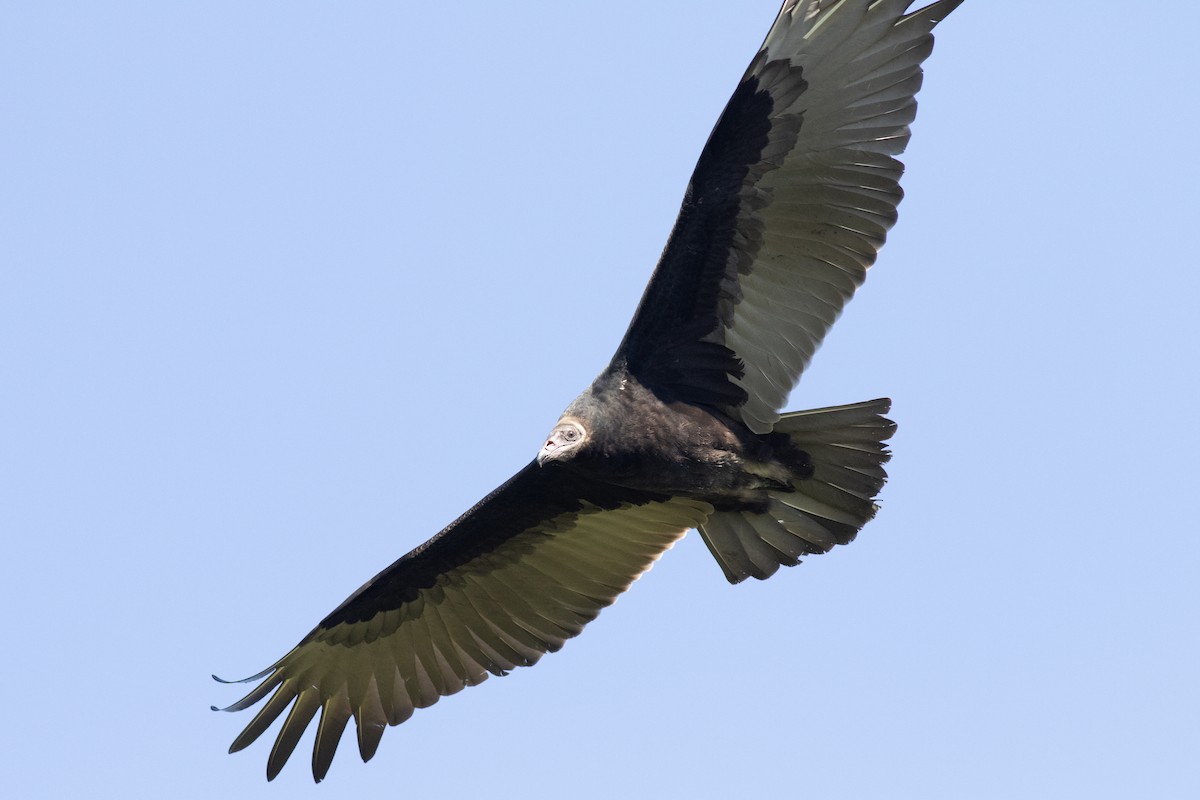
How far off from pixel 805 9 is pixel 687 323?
62.6 inches

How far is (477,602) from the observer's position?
9.21 meters

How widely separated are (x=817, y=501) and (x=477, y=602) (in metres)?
1.96

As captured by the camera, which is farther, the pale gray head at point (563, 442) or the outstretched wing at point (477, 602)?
the outstretched wing at point (477, 602)

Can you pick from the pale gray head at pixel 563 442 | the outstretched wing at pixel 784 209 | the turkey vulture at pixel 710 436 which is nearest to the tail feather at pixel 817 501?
the turkey vulture at pixel 710 436

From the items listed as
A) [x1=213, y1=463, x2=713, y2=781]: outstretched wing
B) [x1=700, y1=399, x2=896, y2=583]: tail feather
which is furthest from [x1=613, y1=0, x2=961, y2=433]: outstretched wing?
[x1=213, y1=463, x2=713, y2=781]: outstretched wing

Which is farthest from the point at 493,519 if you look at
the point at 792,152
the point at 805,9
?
the point at 805,9

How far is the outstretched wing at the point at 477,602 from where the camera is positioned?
9039 mm

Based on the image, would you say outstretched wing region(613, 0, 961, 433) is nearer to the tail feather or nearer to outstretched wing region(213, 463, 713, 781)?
the tail feather

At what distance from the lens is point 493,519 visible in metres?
9.09

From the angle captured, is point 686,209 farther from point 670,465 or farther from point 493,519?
point 493,519

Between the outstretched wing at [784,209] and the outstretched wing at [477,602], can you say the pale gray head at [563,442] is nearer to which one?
the outstretched wing at [784,209]

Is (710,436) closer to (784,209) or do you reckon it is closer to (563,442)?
(563,442)

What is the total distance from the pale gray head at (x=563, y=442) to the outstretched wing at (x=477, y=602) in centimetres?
94

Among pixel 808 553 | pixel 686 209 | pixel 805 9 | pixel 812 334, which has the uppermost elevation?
pixel 805 9
